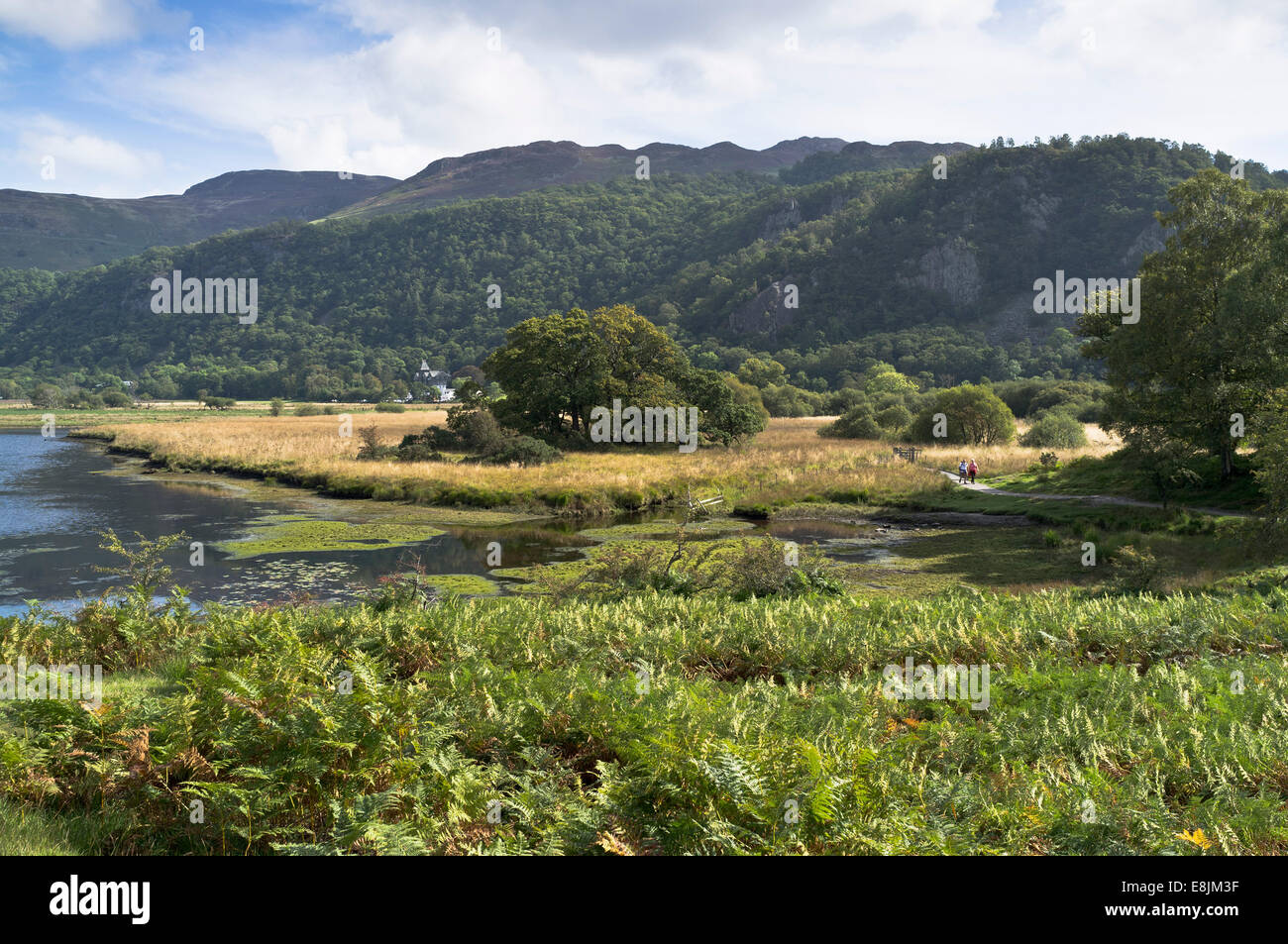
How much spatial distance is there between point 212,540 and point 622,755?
74.8 feet

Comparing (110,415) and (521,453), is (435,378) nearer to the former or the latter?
(110,415)

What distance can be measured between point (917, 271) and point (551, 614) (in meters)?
140

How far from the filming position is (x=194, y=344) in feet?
541

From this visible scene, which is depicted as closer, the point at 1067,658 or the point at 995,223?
the point at 1067,658

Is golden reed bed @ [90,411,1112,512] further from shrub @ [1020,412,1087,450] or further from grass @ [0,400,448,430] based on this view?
grass @ [0,400,448,430]

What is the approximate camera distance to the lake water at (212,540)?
1828 cm

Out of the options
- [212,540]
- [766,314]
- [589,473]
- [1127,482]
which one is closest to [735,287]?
[766,314]

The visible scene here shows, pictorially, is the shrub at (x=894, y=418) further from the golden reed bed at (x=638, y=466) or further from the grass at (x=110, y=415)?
the grass at (x=110, y=415)

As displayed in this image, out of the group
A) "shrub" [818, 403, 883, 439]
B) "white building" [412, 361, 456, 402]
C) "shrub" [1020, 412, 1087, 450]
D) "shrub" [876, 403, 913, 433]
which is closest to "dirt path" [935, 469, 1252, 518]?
"shrub" [1020, 412, 1087, 450]

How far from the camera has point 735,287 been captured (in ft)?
495

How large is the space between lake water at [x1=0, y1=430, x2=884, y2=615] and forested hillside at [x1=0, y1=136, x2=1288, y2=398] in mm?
84212

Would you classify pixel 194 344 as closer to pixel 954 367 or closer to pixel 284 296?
pixel 284 296

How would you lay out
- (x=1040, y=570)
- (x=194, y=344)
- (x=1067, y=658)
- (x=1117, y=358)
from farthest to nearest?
1. (x=194, y=344)
2. (x=1117, y=358)
3. (x=1040, y=570)
4. (x=1067, y=658)
